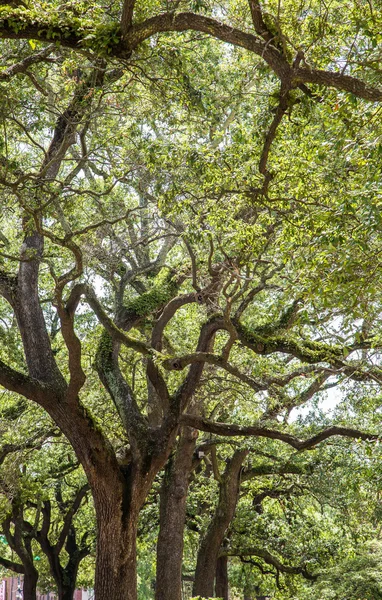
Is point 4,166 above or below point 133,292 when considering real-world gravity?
below

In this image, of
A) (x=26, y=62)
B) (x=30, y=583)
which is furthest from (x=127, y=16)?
(x=30, y=583)

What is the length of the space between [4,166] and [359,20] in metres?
4.40

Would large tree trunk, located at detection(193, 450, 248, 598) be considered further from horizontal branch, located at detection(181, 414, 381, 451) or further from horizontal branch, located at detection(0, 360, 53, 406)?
horizontal branch, located at detection(0, 360, 53, 406)

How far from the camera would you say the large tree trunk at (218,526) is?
14469 mm

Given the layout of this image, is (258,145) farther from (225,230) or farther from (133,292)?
(133,292)

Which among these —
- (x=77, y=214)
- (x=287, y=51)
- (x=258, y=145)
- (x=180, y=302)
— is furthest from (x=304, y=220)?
(x=77, y=214)

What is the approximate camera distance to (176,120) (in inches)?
371

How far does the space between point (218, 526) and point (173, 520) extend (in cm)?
226

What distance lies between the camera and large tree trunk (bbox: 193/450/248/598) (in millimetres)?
14469

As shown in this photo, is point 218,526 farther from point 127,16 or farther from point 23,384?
point 127,16

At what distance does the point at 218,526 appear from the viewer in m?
14.8

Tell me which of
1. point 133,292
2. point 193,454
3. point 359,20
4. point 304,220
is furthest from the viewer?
point 133,292

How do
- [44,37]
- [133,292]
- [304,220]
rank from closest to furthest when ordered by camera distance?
[44,37] < [304,220] < [133,292]

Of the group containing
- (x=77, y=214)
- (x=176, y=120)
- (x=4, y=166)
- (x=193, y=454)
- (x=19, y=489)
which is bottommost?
(x=19, y=489)
